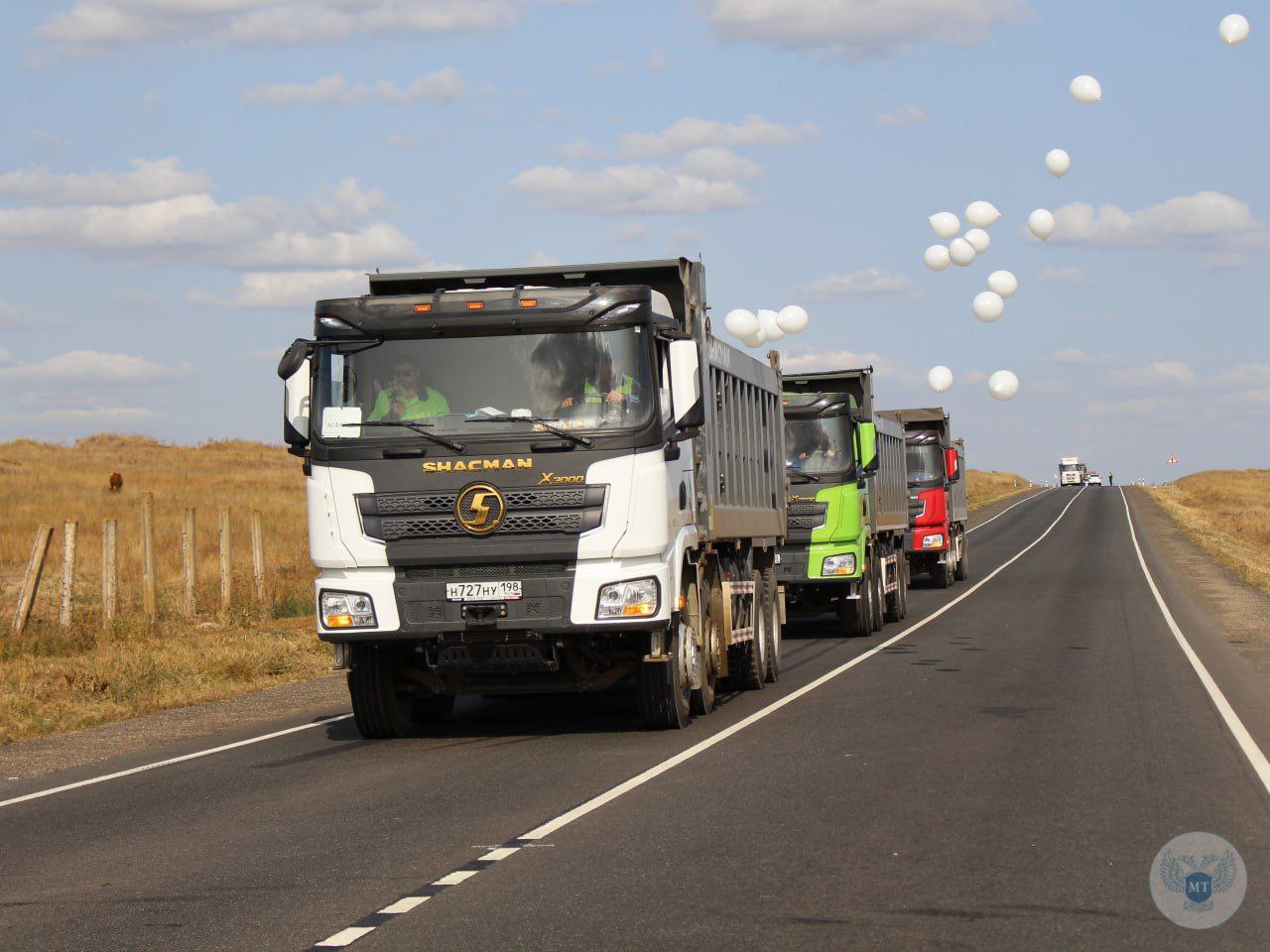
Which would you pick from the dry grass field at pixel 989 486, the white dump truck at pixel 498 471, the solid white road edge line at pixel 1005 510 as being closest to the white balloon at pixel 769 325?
the white dump truck at pixel 498 471

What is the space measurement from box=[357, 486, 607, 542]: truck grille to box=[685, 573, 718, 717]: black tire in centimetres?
172

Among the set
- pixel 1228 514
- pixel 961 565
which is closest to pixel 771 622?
pixel 961 565

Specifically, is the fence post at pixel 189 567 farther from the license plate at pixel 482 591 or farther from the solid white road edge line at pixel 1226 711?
the solid white road edge line at pixel 1226 711

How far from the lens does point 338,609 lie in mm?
12250

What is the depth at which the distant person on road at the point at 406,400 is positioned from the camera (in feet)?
39.8

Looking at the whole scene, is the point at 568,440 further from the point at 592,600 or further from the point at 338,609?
the point at 338,609

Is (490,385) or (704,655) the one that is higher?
(490,385)

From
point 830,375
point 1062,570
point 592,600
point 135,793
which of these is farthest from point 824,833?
Result: point 1062,570

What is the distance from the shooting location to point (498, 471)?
1193cm

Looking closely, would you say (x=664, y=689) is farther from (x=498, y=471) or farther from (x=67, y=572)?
(x=67, y=572)

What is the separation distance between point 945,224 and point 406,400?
51.0ft

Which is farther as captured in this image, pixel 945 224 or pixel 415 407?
pixel 945 224

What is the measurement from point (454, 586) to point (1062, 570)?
99.5 ft

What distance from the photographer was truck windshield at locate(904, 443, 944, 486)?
1350 inches
